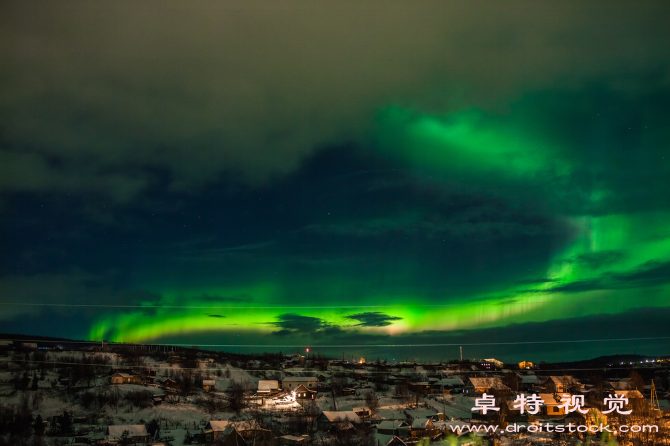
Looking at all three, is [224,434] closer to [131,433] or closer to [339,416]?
[131,433]

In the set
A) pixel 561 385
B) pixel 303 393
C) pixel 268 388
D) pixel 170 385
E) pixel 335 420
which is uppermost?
pixel 561 385

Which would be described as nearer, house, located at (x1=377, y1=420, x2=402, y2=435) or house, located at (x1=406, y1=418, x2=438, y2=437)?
house, located at (x1=406, y1=418, x2=438, y2=437)

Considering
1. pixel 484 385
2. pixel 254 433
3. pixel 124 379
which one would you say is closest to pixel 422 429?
pixel 254 433

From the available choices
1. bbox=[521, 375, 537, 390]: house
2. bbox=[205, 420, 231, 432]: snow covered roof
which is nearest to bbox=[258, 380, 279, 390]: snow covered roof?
bbox=[205, 420, 231, 432]: snow covered roof

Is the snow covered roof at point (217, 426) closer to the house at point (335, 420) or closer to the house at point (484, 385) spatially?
the house at point (335, 420)

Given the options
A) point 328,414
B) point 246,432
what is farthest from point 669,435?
point 246,432

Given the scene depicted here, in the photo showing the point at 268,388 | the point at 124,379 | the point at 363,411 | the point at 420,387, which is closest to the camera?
the point at 363,411

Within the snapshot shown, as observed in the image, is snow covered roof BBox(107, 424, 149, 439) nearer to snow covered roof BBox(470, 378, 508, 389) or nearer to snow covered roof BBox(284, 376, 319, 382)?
snow covered roof BBox(284, 376, 319, 382)
